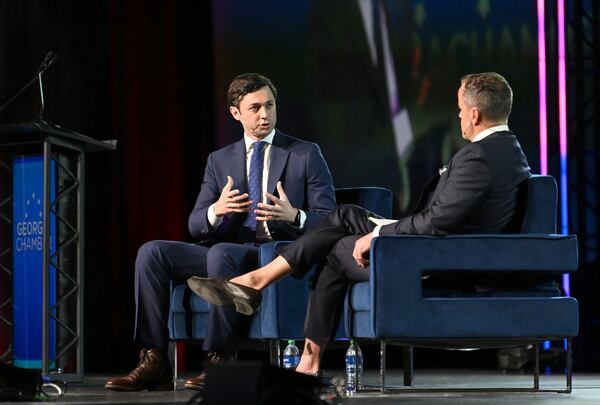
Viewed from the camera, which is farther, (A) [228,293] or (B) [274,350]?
(B) [274,350]

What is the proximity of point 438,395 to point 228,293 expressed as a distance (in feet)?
2.57

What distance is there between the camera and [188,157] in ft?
20.3

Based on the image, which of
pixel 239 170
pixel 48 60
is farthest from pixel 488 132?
pixel 48 60

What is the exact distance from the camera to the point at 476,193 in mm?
3500

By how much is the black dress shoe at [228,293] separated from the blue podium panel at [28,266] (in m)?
1.26

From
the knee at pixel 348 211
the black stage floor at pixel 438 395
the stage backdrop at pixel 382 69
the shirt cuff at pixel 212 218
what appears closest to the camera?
the black stage floor at pixel 438 395

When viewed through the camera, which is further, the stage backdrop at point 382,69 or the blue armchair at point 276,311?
the stage backdrop at point 382,69

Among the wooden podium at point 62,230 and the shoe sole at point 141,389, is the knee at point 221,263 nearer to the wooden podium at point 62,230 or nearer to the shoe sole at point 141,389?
the shoe sole at point 141,389

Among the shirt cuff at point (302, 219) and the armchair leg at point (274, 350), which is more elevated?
the shirt cuff at point (302, 219)

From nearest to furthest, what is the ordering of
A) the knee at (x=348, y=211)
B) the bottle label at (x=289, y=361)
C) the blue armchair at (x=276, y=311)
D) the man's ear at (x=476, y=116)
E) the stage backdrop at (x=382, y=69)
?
the man's ear at (x=476, y=116), the knee at (x=348, y=211), the blue armchair at (x=276, y=311), the bottle label at (x=289, y=361), the stage backdrop at (x=382, y=69)

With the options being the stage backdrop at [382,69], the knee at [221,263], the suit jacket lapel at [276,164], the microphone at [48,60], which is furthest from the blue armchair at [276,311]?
the stage backdrop at [382,69]

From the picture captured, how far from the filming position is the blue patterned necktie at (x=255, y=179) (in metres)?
4.38

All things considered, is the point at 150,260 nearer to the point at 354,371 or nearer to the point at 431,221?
the point at 354,371

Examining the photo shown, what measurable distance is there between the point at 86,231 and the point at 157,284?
2.01m
